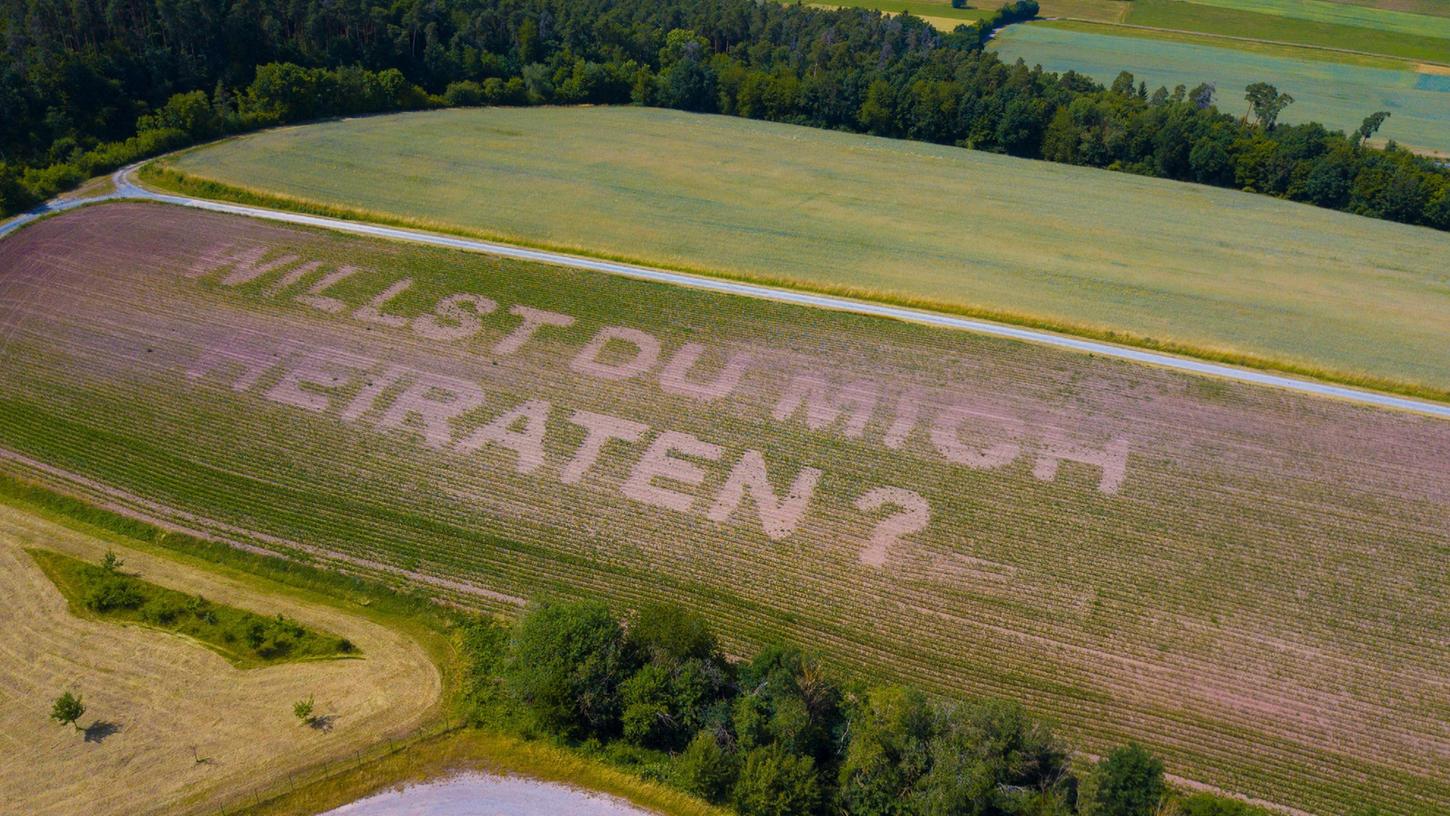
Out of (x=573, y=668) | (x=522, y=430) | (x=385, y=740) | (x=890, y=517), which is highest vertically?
(x=522, y=430)

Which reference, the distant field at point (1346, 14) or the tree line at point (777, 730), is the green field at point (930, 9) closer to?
the distant field at point (1346, 14)

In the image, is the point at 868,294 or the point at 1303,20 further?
the point at 1303,20

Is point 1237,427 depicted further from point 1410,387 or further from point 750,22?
point 750,22

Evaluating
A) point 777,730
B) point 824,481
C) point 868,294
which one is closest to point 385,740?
point 777,730

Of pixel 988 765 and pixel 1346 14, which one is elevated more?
pixel 1346 14

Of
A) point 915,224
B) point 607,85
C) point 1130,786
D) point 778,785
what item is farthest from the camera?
point 607,85

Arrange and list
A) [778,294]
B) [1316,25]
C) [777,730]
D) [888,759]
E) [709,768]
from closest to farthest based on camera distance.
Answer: [888,759] → [709,768] → [777,730] → [778,294] → [1316,25]

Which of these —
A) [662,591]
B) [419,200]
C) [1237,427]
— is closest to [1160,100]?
[1237,427]

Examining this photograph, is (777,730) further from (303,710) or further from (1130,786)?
(303,710)
